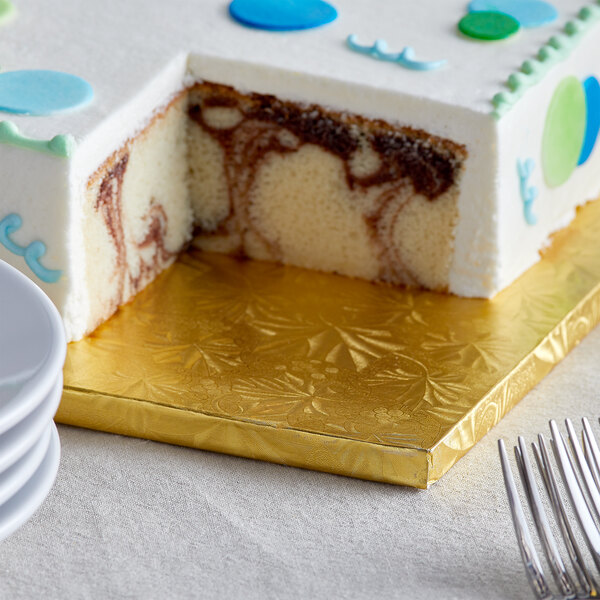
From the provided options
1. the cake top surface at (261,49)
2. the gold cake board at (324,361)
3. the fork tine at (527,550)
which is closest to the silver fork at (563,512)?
the fork tine at (527,550)

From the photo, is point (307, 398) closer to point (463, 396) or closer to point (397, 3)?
point (463, 396)

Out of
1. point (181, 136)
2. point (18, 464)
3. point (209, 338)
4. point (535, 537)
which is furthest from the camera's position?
point (181, 136)

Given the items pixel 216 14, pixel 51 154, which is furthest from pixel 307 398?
pixel 216 14

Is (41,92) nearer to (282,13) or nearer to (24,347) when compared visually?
(282,13)

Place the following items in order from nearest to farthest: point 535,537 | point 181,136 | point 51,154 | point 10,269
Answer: point 10,269 < point 535,537 < point 51,154 < point 181,136

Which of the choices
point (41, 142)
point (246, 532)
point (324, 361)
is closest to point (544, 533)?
point (246, 532)

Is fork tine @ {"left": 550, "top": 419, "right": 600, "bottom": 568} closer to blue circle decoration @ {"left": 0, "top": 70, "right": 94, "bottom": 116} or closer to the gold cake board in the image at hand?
the gold cake board

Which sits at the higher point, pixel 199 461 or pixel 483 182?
pixel 483 182
